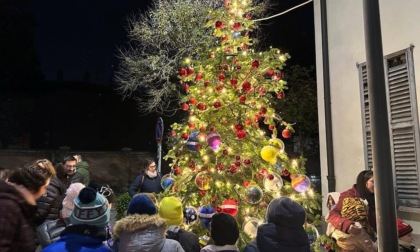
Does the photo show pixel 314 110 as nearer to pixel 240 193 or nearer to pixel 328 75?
pixel 328 75

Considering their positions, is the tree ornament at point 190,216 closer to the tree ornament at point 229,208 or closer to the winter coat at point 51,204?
the tree ornament at point 229,208

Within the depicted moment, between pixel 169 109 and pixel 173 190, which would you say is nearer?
pixel 173 190

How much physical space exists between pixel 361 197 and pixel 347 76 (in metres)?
3.11

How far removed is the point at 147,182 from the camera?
7.35 m

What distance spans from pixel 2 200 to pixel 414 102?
17.8 feet

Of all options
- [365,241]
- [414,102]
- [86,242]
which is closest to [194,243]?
[86,242]

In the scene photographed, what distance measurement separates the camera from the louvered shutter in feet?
17.7

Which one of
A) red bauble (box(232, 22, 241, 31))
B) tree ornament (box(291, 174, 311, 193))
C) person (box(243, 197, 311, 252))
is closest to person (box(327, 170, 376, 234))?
tree ornament (box(291, 174, 311, 193))

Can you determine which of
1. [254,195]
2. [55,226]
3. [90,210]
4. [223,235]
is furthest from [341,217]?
[55,226]

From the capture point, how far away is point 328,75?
23.7 ft

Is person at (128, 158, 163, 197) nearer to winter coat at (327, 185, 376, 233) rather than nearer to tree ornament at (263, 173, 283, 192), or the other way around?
tree ornament at (263, 173, 283, 192)

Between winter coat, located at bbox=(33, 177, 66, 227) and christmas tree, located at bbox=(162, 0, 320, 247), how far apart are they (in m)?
1.53

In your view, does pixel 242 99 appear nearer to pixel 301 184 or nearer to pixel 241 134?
pixel 241 134

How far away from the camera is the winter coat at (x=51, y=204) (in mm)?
4188
